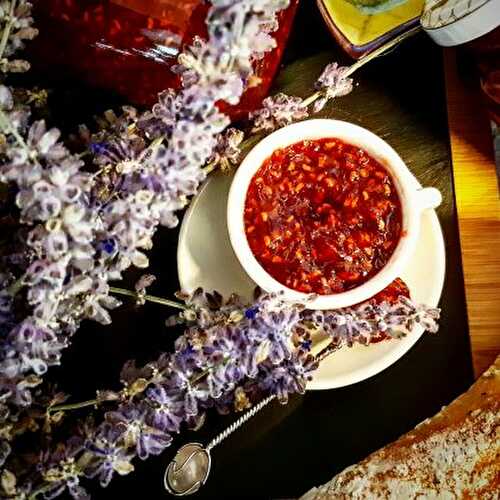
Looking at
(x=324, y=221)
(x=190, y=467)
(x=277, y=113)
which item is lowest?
(x=190, y=467)

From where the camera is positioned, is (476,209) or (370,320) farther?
(476,209)

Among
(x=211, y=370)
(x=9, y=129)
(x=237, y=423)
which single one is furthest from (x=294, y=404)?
(x=9, y=129)

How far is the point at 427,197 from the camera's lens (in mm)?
1334

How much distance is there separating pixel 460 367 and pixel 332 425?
0.69 ft

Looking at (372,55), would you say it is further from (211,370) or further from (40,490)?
(40,490)

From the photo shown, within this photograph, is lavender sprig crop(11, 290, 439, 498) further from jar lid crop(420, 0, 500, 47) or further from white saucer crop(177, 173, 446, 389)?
jar lid crop(420, 0, 500, 47)

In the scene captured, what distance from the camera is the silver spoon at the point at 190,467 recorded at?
1.35 metres

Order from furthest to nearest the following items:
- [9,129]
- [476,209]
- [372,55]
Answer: [476,209]
[372,55]
[9,129]

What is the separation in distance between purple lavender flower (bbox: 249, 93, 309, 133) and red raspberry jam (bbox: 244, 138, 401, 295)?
0.06 metres

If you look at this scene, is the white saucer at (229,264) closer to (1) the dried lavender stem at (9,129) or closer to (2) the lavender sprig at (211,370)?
(2) the lavender sprig at (211,370)

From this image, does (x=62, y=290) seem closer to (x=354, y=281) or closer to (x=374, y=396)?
(x=354, y=281)

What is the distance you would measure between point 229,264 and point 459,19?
0.47 m

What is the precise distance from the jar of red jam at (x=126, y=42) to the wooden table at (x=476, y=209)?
302 mm

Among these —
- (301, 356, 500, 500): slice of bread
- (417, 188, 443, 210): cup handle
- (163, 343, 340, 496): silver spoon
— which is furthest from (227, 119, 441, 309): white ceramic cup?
(301, 356, 500, 500): slice of bread
